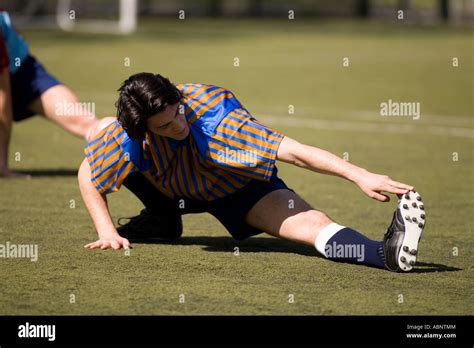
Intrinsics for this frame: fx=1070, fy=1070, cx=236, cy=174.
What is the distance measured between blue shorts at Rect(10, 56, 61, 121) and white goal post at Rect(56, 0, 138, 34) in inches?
825

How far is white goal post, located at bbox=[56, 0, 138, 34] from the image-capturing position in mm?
31781

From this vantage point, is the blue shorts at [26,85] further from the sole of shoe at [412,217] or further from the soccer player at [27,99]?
the sole of shoe at [412,217]

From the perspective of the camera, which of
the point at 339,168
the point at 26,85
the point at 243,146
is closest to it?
the point at 339,168

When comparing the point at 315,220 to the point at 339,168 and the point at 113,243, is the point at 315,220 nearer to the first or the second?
the point at 339,168

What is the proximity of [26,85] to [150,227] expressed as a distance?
3.47 m

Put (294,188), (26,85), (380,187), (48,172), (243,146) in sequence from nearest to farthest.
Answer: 1. (380,187)
2. (243,146)
3. (294,188)
4. (26,85)
5. (48,172)

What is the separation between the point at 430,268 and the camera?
670cm

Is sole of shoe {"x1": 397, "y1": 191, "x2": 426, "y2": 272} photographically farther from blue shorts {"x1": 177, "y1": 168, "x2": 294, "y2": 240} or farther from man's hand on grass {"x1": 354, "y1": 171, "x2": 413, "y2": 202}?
blue shorts {"x1": 177, "y1": 168, "x2": 294, "y2": 240}

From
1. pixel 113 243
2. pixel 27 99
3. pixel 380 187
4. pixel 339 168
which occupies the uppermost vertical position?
pixel 27 99

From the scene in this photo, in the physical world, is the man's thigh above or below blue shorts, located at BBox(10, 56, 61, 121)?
below

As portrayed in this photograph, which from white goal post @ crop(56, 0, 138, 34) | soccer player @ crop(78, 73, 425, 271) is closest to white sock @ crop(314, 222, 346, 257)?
soccer player @ crop(78, 73, 425, 271)

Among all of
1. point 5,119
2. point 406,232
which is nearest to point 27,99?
point 5,119

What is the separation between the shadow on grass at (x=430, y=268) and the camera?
661 cm
